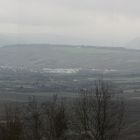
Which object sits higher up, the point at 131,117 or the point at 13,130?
the point at 13,130

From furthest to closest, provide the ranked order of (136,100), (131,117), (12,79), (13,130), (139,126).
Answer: (12,79)
(136,100)
(131,117)
(139,126)
(13,130)

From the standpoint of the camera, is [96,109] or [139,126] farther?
[139,126]

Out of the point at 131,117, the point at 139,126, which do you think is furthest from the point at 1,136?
the point at 131,117

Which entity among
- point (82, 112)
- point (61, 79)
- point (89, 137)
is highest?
point (82, 112)

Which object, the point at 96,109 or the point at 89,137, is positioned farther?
the point at 89,137

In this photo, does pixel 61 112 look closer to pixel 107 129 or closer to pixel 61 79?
pixel 107 129

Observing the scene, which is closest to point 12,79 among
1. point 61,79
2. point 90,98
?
point 61,79

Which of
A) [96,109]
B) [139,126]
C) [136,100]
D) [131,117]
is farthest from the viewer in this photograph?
[136,100]

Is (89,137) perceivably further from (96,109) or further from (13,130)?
(13,130)

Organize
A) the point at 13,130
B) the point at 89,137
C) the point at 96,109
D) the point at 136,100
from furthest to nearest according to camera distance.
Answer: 1. the point at 136,100
2. the point at 89,137
3. the point at 96,109
4. the point at 13,130
